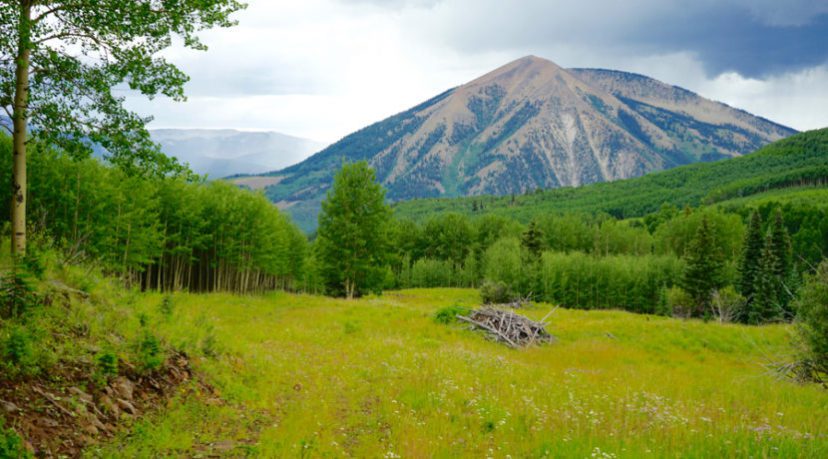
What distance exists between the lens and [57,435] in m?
6.72

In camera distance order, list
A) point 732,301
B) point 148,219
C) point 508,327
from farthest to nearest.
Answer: point 732,301, point 148,219, point 508,327

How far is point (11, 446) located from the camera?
5.81 m

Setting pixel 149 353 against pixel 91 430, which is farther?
pixel 149 353

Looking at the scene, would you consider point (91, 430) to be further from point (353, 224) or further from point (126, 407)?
point (353, 224)

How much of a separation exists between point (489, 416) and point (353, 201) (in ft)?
113

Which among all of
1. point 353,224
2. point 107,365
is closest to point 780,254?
point 353,224

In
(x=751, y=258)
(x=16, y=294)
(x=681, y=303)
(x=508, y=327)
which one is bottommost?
(x=681, y=303)

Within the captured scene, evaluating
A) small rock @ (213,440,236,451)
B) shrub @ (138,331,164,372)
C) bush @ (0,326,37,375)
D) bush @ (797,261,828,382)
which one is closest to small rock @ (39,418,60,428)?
bush @ (0,326,37,375)

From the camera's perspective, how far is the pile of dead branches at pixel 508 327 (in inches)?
951

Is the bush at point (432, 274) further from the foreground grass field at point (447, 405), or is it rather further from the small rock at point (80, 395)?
the small rock at point (80, 395)

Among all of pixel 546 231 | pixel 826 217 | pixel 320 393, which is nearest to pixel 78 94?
pixel 320 393

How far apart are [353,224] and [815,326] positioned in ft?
111

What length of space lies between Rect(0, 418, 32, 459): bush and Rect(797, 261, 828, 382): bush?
20.0 meters

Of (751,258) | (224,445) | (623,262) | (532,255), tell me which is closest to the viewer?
(224,445)
